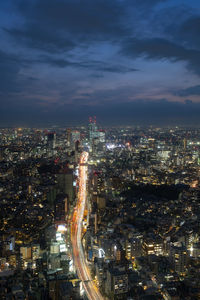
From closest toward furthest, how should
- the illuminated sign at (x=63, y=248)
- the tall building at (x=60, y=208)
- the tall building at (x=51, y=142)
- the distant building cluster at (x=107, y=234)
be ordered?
the distant building cluster at (x=107, y=234)
the illuminated sign at (x=63, y=248)
the tall building at (x=60, y=208)
the tall building at (x=51, y=142)

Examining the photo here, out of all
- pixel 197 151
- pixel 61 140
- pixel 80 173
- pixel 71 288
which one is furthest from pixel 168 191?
pixel 61 140

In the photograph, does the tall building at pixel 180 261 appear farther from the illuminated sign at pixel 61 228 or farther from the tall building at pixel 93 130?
the tall building at pixel 93 130

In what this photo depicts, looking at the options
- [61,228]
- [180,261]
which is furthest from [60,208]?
[180,261]

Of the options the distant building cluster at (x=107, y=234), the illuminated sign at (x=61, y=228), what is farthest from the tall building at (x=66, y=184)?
the illuminated sign at (x=61, y=228)

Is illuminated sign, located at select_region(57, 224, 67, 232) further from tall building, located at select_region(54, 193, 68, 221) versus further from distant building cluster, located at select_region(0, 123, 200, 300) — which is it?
tall building, located at select_region(54, 193, 68, 221)

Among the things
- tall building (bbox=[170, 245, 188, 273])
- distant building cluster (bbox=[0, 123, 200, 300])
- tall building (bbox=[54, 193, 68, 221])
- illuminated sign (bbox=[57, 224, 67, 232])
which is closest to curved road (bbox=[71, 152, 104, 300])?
distant building cluster (bbox=[0, 123, 200, 300])

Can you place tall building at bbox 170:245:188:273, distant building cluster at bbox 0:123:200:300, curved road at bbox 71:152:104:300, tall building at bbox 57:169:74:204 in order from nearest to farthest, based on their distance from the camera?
distant building cluster at bbox 0:123:200:300, curved road at bbox 71:152:104:300, tall building at bbox 170:245:188:273, tall building at bbox 57:169:74:204

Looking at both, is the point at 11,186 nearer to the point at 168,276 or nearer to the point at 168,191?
the point at 168,191

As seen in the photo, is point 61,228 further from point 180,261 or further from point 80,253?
point 180,261

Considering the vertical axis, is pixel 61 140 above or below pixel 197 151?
above

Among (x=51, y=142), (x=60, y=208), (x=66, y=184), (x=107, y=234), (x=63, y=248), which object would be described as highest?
(x=51, y=142)

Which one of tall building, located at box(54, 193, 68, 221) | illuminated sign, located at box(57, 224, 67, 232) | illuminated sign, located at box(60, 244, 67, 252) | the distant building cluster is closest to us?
the distant building cluster
